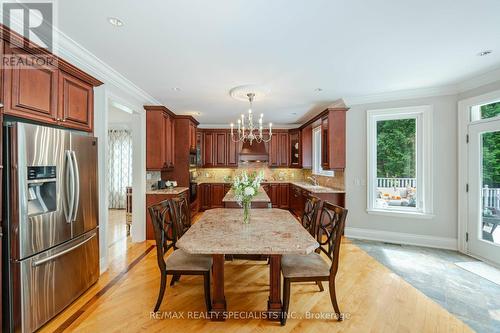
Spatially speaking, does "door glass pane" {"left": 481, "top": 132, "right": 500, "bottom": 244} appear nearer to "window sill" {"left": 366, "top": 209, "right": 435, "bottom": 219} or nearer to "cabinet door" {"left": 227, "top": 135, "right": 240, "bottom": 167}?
"window sill" {"left": 366, "top": 209, "right": 435, "bottom": 219}

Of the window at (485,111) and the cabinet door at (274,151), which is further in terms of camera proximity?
the cabinet door at (274,151)

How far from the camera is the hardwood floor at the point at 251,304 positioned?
79.5 inches

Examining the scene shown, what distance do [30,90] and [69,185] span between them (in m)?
0.88

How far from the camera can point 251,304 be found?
2.32 m

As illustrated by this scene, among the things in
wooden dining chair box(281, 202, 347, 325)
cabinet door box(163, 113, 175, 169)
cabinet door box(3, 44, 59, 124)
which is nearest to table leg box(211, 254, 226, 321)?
wooden dining chair box(281, 202, 347, 325)

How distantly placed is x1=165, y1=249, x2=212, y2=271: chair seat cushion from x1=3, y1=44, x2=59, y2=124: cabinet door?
5.69 feet

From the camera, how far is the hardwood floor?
2020 mm

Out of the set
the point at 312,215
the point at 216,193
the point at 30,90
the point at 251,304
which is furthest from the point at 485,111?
the point at 216,193

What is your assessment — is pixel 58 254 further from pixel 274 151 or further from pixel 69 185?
pixel 274 151

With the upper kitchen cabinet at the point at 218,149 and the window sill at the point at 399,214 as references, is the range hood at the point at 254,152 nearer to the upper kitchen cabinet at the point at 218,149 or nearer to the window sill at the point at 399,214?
the upper kitchen cabinet at the point at 218,149

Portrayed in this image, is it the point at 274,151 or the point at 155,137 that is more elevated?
the point at 155,137

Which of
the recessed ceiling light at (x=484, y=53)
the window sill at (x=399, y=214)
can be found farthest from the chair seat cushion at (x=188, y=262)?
the recessed ceiling light at (x=484, y=53)

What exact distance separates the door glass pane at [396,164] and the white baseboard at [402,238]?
19.0 inches

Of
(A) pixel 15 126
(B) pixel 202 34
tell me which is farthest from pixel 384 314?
(A) pixel 15 126
